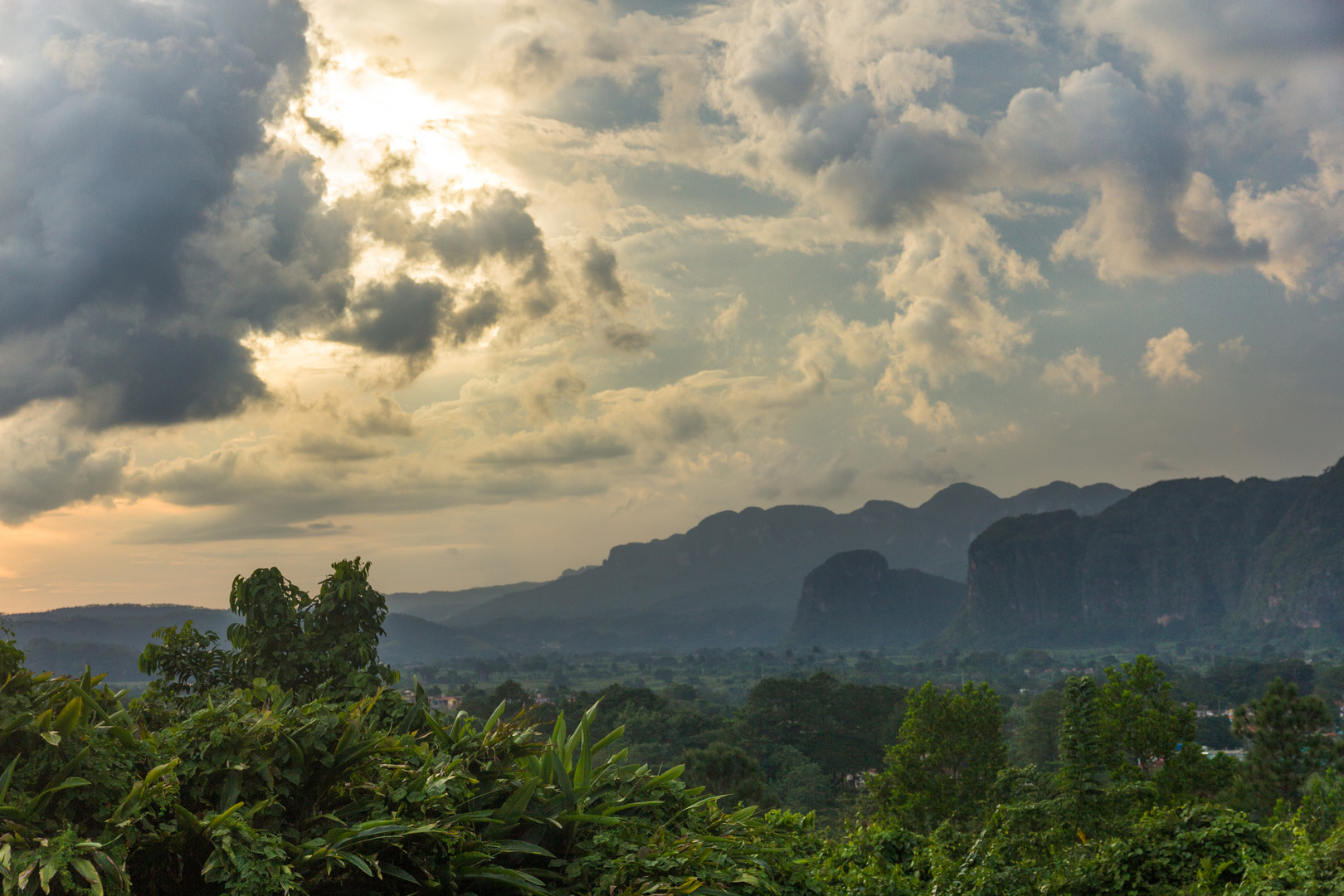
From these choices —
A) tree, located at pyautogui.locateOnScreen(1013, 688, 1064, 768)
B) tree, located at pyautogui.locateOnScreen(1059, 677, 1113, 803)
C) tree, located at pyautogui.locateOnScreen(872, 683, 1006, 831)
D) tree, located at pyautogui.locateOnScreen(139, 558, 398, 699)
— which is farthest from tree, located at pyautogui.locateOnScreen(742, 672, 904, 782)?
tree, located at pyautogui.locateOnScreen(139, 558, 398, 699)

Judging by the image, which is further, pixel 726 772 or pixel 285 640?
pixel 726 772

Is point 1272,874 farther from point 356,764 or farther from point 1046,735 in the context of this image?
point 1046,735

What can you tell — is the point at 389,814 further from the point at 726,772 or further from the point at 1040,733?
the point at 1040,733

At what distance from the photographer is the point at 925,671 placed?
7131 inches

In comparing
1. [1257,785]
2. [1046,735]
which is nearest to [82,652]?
[1046,735]

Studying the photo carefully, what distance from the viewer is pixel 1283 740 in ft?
96.0

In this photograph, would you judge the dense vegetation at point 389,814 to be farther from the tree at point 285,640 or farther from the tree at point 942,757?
the tree at point 942,757

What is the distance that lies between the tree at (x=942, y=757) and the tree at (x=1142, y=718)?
4.56 metres

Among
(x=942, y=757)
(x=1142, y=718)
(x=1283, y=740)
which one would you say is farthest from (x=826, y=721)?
(x=1142, y=718)

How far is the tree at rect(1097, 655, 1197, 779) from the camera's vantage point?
1992 cm

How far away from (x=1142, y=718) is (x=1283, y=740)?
1392 cm

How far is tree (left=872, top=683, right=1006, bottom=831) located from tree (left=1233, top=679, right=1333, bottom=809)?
36.0 feet

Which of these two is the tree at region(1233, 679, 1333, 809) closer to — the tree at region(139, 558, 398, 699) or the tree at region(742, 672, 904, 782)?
the tree at region(139, 558, 398, 699)

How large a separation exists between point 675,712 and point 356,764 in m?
61.3
